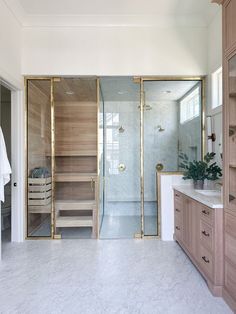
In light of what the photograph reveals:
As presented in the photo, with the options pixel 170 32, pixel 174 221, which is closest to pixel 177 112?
pixel 170 32

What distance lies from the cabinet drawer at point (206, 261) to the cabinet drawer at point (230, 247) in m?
0.22

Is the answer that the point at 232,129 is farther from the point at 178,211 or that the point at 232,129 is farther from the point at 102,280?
the point at 102,280

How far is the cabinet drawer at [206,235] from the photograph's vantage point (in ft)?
7.63

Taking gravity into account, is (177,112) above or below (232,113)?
above

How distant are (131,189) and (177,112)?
1583mm

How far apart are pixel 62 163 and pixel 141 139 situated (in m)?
1.42

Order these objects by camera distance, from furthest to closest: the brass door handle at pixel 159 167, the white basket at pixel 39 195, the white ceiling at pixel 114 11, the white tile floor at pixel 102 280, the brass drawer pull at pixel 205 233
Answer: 1. the brass door handle at pixel 159 167
2. the white basket at pixel 39 195
3. the white ceiling at pixel 114 11
4. the brass drawer pull at pixel 205 233
5. the white tile floor at pixel 102 280

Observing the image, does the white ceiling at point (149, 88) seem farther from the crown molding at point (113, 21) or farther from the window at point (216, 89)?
the crown molding at point (113, 21)

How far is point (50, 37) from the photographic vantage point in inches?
151

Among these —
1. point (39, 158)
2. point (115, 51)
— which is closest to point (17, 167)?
point (39, 158)

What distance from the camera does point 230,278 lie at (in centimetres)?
209

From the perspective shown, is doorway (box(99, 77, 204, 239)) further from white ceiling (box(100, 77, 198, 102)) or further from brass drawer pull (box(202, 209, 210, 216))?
brass drawer pull (box(202, 209, 210, 216))

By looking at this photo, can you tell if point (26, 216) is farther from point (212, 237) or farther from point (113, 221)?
point (212, 237)

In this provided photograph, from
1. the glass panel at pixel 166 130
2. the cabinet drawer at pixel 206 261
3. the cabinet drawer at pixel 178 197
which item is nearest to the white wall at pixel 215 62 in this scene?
the glass panel at pixel 166 130
